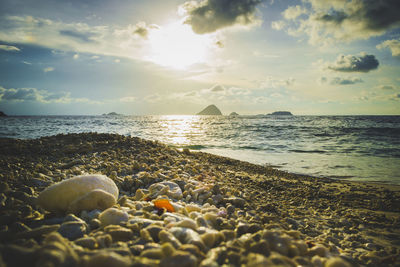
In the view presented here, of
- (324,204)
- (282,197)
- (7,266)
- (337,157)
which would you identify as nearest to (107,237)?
(7,266)

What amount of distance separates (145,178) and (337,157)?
395 inches

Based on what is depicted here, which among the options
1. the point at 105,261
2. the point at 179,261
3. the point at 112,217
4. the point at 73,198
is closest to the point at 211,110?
the point at 73,198

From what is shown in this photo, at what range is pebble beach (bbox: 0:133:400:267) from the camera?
51.3 inches

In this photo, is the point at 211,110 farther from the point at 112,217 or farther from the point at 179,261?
the point at 179,261

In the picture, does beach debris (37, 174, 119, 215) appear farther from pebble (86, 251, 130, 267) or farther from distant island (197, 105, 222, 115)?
distant island (197, 105, 222, 115)

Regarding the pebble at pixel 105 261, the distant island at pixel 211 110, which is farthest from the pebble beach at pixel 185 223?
the distant island at pixel 211 110

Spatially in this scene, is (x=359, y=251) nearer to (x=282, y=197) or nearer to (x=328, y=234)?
(x=328, y=234)

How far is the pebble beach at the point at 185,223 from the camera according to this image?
51.3 inches

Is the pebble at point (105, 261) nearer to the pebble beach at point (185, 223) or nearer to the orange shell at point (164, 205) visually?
the pebble beach at point (185, 223)

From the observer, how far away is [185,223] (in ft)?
5.89

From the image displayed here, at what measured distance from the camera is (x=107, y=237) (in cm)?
155

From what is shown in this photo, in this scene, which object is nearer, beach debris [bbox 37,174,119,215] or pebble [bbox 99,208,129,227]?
pebble [bbox 99,208,129,227]

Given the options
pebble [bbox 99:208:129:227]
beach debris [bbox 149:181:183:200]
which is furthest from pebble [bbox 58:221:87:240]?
beach debris [bbox 149:181:183:200]

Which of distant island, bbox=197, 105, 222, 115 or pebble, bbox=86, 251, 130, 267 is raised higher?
distant island, bbox=197, 105, 222, 115
